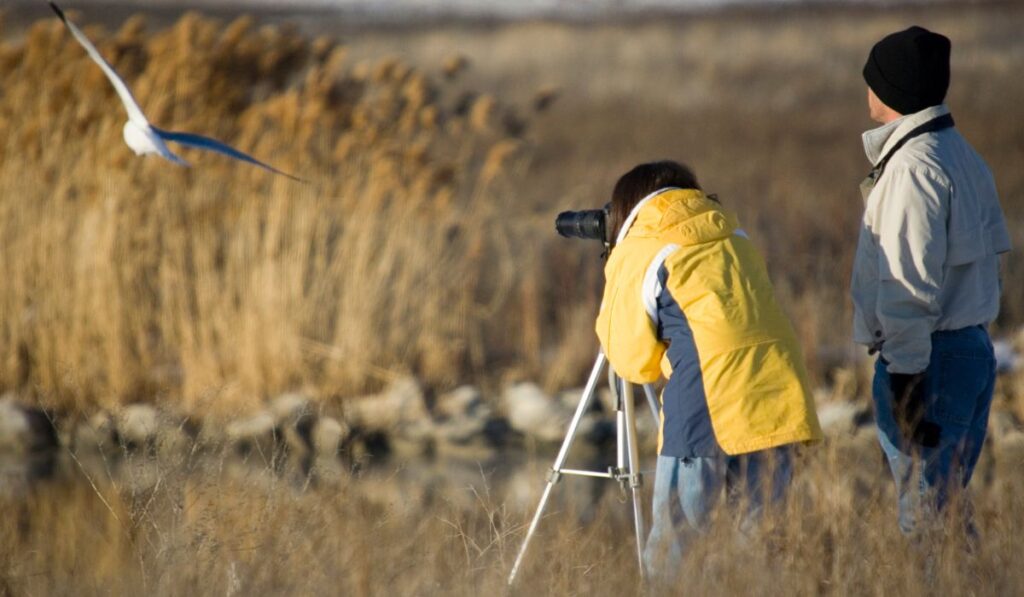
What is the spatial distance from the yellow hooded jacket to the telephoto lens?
219 mm

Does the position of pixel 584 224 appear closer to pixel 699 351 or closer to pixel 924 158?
pixel 699 351

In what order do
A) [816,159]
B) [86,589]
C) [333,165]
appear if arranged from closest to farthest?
[86,589]
[333,165]
[816,159]

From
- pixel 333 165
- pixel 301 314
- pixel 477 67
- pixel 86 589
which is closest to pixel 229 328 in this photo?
pixel 301 314

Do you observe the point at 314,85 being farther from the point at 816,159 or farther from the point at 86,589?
the point at 816,159

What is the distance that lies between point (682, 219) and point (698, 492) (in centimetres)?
58

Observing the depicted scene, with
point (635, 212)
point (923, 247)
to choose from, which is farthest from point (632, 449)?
point (923, 247)

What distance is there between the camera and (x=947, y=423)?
2.95m

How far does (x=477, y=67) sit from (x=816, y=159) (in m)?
7.08

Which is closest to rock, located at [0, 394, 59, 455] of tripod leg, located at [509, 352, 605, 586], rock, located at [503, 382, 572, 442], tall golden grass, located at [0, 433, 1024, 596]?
rock, located at [503, 382, 572, 442]

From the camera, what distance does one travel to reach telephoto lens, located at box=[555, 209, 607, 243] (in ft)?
10.6

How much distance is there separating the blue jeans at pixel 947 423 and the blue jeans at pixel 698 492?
0.85ft

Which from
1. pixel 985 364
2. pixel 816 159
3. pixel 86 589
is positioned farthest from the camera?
pixel 816 159

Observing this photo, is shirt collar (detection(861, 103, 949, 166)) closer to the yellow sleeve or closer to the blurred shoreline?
the yellow sleeve

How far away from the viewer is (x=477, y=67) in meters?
19.9
